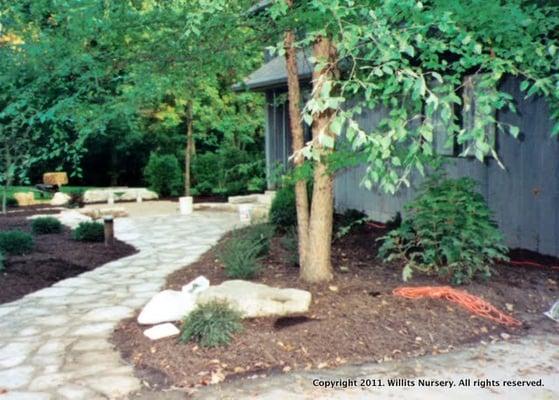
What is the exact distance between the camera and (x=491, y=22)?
375 cm

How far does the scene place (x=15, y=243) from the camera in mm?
8133

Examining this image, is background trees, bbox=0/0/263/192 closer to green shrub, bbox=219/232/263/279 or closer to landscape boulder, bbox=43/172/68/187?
green shrub, bbox=219/232/263/279

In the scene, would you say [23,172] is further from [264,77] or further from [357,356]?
[264,77]

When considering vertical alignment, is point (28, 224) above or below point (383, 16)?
below

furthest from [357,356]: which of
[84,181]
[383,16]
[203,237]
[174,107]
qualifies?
[84,181]

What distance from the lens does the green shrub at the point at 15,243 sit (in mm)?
8062

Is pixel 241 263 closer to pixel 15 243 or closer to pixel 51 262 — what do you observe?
pixel 51 262

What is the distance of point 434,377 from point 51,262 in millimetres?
5452

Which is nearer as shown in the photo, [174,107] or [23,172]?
[23,172]

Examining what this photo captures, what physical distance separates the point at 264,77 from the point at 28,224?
543 cm

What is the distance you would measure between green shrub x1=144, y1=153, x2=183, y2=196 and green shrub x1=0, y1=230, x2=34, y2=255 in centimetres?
895

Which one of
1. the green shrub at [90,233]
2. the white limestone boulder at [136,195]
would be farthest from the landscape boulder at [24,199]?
the green shrub at [90,233]

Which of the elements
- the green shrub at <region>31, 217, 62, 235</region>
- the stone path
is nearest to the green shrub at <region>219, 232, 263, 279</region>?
the stone path

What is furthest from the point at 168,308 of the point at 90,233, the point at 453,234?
the point at 90,233
